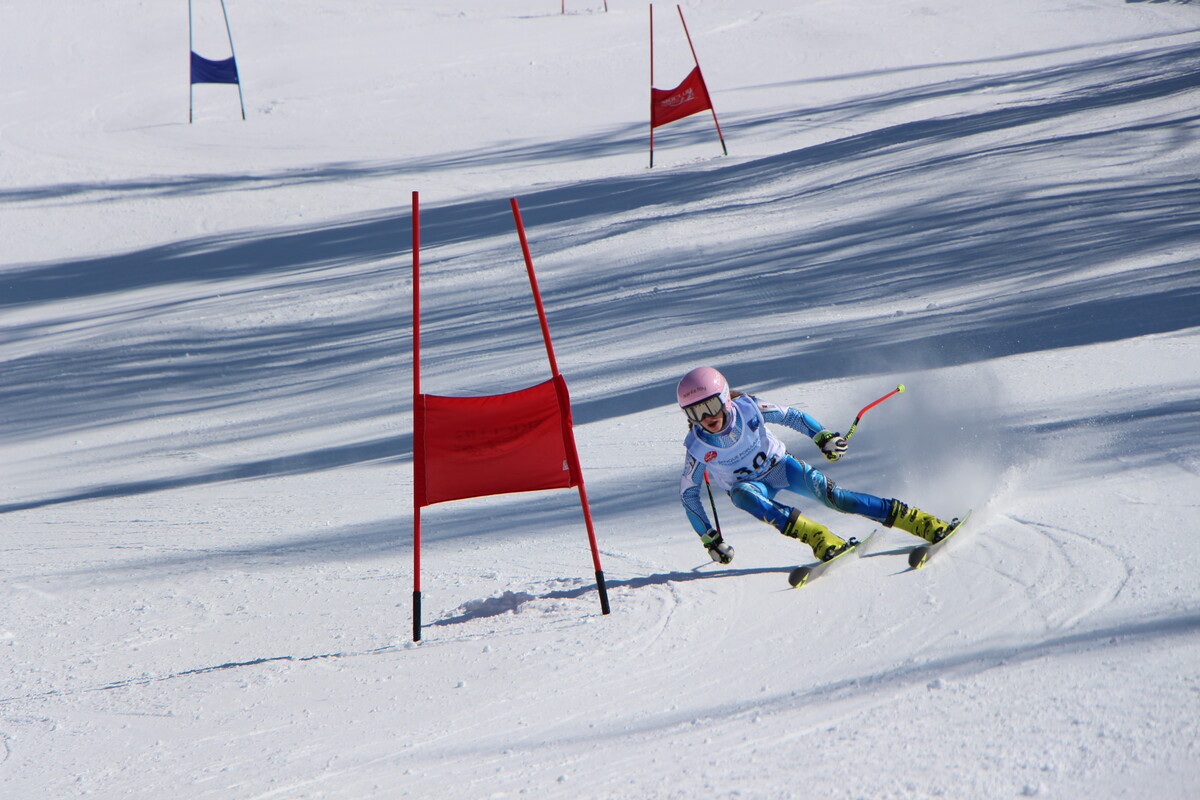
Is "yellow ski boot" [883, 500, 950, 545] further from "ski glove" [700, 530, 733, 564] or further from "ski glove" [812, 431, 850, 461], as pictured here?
"ski glove" [700, 530, 733, 564]

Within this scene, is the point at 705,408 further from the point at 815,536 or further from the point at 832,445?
the point at 815,536

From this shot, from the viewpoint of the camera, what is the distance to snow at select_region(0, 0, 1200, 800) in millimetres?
3773

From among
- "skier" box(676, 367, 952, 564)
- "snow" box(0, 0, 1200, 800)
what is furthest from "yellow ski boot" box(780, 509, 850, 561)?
"snow" box(0, 0, 1200, 800)

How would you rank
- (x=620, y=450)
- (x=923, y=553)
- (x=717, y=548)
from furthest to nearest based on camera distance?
(x=620, y=450) → (x=717, y=548) → (x=923, y=553)

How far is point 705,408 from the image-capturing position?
17.6ft

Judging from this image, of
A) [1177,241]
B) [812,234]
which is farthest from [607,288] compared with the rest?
[1177,241]

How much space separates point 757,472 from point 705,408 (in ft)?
1.72

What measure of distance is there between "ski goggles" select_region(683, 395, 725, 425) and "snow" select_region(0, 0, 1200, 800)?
2.64 feet

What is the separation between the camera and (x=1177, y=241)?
37.3 feet

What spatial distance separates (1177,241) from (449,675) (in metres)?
9.59

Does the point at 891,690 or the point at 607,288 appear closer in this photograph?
the point at 891,690

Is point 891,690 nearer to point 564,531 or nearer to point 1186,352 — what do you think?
point 564,531

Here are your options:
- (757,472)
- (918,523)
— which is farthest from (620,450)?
(918,523)

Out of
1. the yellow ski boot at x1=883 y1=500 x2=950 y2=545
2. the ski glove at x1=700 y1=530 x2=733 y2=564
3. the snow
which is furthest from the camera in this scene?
the ski glove at x1=700 y1=530 x2=733 y2=564
